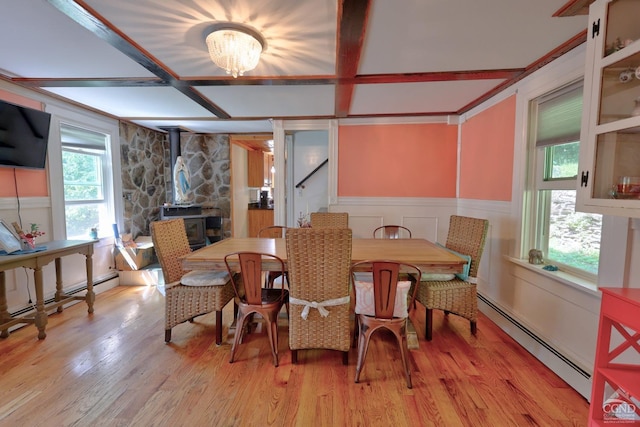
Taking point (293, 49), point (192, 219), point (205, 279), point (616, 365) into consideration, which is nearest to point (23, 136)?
point (192, 219)

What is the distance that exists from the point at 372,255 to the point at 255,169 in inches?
193

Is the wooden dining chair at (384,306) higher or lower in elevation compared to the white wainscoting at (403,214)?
lower

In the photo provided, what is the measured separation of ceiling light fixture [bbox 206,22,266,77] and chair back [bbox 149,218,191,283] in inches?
54.0

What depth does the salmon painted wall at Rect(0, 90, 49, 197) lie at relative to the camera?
102 inches

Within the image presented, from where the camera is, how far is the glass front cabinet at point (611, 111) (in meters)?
1.29

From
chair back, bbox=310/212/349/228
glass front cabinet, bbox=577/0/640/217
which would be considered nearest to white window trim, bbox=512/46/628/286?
glass front cabinet, bbox=577/0/640/217

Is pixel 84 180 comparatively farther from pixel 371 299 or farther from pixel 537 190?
pixel 537 190

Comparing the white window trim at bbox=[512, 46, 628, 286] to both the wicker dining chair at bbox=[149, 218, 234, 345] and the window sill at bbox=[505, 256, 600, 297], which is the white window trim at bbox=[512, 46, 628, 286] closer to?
the window sill at bbox=[505, 256, 600, 297]

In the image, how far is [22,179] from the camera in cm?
275

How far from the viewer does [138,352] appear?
2225 millimetres

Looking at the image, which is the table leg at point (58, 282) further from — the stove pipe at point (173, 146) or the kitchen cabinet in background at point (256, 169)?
A: the kitchen cabinet in background at point (256, 169)

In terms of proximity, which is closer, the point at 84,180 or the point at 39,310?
the point at 39,310

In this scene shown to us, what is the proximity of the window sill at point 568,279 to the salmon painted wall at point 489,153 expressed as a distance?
2.29ft

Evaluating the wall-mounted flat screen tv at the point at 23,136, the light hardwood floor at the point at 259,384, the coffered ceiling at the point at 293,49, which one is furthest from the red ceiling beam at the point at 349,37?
the wall-mounted flat screen tv at the point at 23,136
